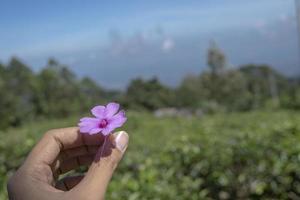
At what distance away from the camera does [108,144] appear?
106 centimetres

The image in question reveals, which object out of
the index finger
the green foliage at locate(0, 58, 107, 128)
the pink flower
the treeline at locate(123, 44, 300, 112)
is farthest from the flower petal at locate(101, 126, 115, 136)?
the treeline at locate(123, 44, 300, 112)

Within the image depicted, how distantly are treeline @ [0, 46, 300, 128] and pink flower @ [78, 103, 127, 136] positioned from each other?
22566 mm

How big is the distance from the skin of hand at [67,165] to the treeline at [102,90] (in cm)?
2234

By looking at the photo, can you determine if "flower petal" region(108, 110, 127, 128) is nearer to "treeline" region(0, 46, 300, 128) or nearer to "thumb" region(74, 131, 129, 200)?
"thumb" region(74, 131, 129, 200)

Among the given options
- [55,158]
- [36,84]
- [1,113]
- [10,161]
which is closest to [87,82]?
[36,84]

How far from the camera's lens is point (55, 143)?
1.18 metres

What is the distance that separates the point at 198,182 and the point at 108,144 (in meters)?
1.99

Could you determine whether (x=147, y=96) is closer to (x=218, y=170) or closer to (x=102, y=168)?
(x=218, y=170)

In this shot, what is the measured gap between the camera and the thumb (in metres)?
1.02

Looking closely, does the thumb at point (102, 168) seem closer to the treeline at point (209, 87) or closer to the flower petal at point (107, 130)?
the flower petal at point (107, 130)

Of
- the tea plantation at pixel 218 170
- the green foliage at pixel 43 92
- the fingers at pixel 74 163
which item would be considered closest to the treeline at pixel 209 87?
the green foliage at pixel 43 92

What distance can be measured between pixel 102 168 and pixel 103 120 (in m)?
0.10

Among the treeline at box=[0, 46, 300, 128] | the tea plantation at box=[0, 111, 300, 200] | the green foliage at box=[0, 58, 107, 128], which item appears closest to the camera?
the tea plantation at box=[0, 111, 300, 200]

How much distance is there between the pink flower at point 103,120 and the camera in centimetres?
100
